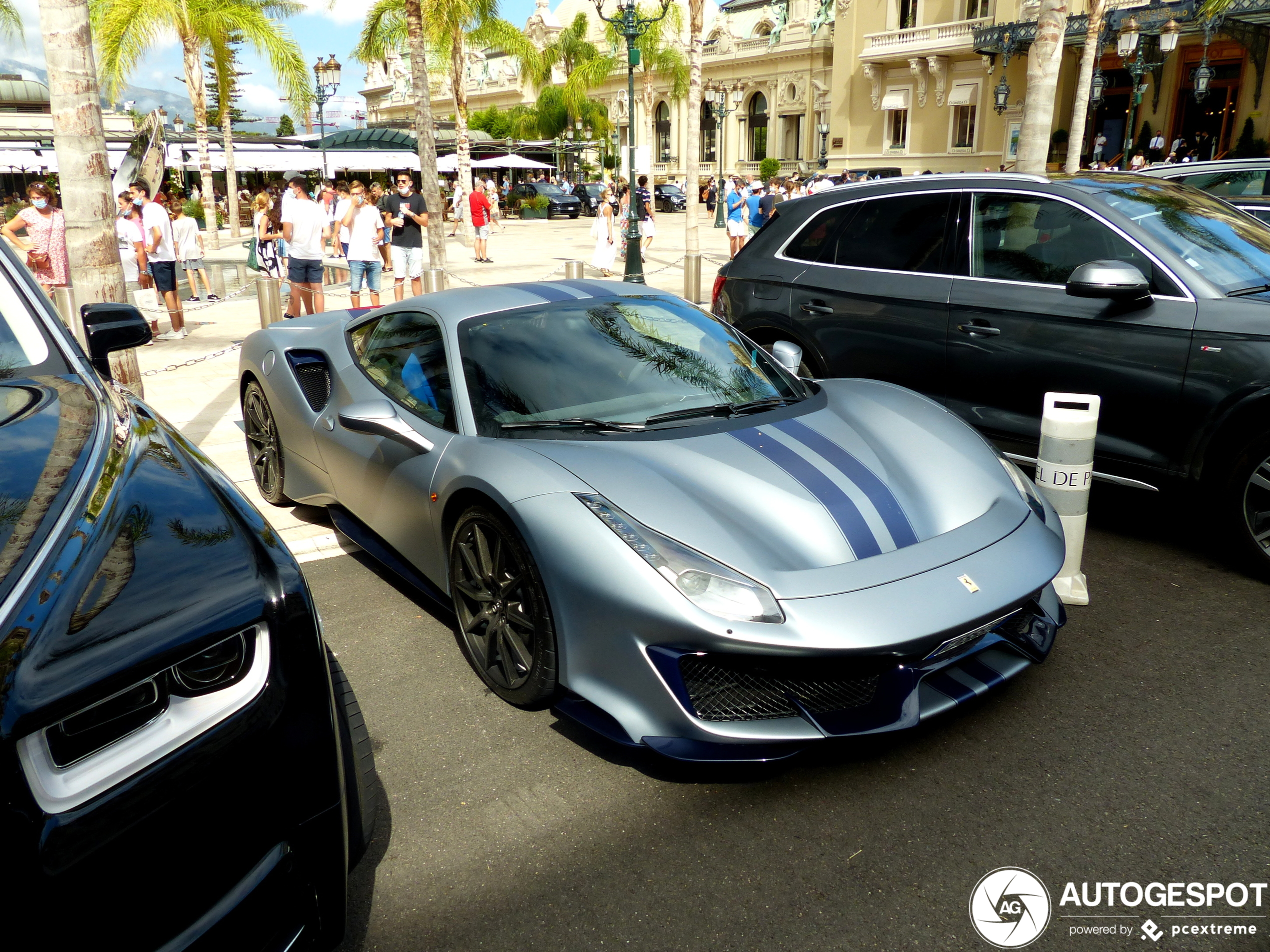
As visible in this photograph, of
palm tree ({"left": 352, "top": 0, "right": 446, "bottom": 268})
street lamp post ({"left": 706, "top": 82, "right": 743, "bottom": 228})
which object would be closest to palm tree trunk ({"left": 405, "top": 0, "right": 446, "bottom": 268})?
palm tree ({"left": 352, "top": 0, "right": 446, "bottom": 268})

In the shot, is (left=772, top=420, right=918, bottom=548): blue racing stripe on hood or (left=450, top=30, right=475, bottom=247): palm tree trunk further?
(left=450, top=30, right=475, bottom=247): palm tree trunk

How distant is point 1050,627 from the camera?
3246 millimetres

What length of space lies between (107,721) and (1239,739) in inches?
126

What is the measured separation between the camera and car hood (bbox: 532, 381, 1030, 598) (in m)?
2.86

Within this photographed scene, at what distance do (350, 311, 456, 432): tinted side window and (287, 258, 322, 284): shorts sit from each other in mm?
7266

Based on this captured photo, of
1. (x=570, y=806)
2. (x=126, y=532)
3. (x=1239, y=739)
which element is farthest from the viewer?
(x=1239, y=739)

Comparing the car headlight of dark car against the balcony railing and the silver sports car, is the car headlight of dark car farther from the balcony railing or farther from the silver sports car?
the balcony railing

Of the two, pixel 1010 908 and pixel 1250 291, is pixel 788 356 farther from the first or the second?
pixel 1010 908

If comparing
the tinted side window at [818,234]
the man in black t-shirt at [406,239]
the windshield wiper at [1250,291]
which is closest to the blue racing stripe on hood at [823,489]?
the windshield wiper at [1250,291]

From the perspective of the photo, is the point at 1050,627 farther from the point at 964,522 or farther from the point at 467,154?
the point at 467,154

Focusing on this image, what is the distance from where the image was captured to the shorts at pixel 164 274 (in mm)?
11898

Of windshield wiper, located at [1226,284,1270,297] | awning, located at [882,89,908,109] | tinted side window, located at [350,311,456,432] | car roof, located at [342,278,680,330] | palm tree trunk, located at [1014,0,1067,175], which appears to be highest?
awning, located at [882,89,908,109]

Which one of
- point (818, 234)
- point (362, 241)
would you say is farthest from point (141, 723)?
point (362, 241)

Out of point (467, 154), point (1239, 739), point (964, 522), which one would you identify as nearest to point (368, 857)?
point (964, 522)
